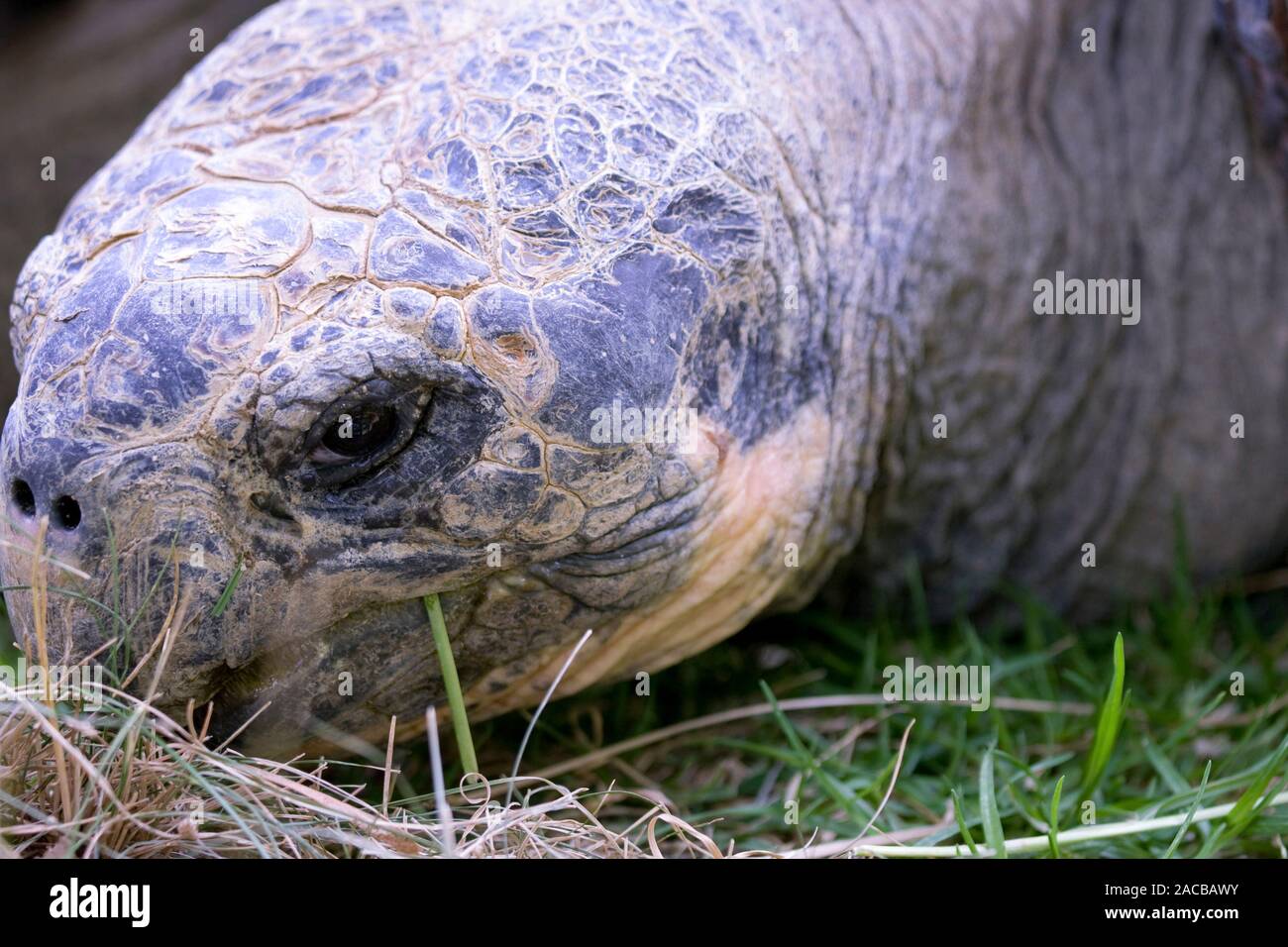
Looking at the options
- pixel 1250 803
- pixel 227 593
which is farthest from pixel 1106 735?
pixel 227 593

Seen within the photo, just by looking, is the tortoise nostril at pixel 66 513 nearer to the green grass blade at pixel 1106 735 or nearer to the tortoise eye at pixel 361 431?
the tortoise eye at pixel 361 431

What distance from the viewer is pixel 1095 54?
2869mm

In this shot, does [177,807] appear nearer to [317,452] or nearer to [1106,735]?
[317,452]

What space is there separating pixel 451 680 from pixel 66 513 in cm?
58

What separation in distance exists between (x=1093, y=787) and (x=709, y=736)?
0.69 meters

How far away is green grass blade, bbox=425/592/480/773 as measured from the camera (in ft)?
6.56

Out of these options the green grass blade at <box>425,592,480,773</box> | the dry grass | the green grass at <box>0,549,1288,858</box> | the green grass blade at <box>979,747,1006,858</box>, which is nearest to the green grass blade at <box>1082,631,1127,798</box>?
the green grass at <box>0,549,1288,858</box>

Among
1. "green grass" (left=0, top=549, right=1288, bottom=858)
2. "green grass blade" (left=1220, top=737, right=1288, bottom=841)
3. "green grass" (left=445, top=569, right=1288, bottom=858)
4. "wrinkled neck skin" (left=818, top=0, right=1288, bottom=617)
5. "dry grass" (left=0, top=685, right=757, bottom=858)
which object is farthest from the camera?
"wrinkled neck skin" (left=818, top=0, right=1288, bottom=617)

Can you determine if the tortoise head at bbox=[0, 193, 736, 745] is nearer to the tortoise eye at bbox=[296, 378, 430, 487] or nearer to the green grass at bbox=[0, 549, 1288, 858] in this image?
the tortoise eye at bbox=[296, 378, 430, 487]

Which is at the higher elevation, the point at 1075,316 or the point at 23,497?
the point at 1075,316

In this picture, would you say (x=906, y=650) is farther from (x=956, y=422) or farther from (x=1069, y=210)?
(x=1069, y=210)

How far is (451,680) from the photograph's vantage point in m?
2.02

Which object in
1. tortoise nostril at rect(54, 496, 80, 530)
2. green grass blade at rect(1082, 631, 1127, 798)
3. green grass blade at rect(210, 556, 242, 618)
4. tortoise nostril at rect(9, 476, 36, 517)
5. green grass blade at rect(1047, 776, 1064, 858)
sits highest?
tortoise nostril at rect(9, 476, 36, 517)

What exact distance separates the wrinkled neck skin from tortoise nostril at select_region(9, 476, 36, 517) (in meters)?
1.46
